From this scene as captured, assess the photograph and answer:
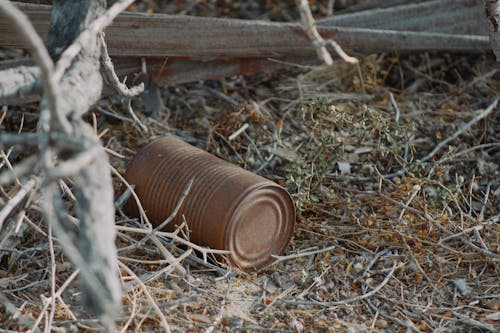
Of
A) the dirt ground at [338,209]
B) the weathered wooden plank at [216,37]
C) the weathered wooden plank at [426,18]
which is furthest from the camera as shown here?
the weathered wooden plank at [426,18]

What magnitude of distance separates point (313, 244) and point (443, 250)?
23.9 inches

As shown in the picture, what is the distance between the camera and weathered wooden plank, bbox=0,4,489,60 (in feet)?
13.5

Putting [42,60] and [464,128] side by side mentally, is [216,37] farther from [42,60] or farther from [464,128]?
[42,60]

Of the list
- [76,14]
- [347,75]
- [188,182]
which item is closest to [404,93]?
[347,75]

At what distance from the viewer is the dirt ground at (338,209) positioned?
3.10m

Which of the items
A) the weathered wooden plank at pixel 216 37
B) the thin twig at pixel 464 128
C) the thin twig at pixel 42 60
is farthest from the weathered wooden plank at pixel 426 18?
the thin twig at pixel 42 60

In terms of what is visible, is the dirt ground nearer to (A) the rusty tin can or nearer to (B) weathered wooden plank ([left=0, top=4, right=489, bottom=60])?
(A) the rusty tin can

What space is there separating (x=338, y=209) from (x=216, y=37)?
1210mm

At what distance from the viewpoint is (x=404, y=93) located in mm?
4781

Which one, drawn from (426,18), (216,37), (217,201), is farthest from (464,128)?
(217,201)

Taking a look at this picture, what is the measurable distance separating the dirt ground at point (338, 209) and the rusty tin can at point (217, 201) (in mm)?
113

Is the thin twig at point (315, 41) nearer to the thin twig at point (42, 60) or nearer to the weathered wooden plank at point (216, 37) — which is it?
the thin twig at point (42, 60)

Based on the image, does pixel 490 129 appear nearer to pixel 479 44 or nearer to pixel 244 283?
pixel 479 44

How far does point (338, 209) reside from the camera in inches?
151
